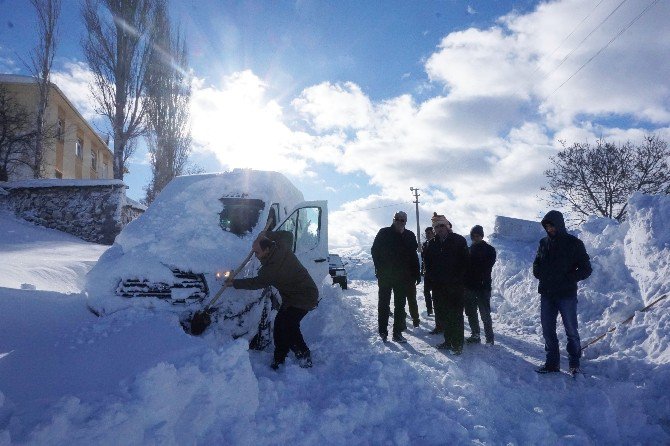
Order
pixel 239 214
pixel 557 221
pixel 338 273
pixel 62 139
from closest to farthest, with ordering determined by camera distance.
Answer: pixel 557 221, pixel 239 214, pixel 338 273, pixel 62 139

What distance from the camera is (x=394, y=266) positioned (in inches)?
222

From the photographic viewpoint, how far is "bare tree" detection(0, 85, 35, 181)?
53.9 feet

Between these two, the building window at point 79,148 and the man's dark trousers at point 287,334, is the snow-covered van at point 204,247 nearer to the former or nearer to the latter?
the man's dark trousers at point 287,334

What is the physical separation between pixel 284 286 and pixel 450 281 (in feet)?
7.68

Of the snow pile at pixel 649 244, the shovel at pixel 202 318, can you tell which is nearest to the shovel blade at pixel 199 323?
the shovel at pixel 202 318

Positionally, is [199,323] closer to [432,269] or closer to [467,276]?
[432,269]

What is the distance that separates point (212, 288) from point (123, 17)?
2057cm

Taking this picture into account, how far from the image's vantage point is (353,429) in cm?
287

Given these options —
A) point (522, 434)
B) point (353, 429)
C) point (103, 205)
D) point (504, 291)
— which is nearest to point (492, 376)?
point (522, 434)

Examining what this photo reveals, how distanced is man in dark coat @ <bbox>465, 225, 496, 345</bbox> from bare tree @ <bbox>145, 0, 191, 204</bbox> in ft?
58.3

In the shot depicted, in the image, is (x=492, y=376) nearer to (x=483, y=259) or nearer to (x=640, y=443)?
(x=640, y=443)

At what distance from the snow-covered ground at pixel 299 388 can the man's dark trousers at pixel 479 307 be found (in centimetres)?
32

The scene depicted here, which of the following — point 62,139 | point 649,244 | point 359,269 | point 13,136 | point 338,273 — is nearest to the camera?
point 649,244

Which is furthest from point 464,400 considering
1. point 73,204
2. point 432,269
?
point 73,204
